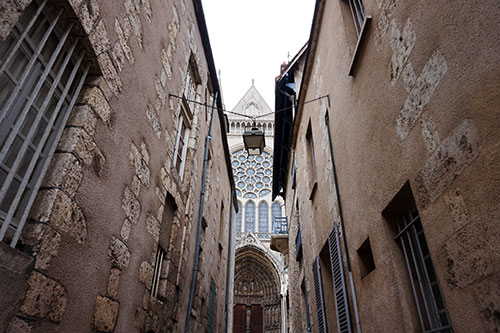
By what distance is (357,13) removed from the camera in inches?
151

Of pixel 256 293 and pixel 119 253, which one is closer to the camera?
pixel 119 253

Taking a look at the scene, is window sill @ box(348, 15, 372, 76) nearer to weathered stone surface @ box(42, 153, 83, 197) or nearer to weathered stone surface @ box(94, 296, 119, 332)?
weathered stone surface @ box(42, 153, 83, 197)

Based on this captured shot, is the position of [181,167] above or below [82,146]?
above

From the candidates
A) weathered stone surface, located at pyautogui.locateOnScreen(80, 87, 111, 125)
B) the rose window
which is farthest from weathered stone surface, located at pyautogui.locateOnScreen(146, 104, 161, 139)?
the rose window

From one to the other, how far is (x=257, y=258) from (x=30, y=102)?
2229 centimetres

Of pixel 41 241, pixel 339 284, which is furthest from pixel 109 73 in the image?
pixel 339 284

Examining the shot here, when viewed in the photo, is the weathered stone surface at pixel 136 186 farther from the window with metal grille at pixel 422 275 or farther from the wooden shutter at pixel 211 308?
the wooden shutter at pixel 211 308

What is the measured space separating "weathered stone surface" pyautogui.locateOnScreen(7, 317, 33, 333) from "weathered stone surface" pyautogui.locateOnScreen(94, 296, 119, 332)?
0.72 m

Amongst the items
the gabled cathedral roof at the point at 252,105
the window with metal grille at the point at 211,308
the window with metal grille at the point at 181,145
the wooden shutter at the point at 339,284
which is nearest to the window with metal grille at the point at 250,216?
the gabled cathedral roof at the point at 252,105

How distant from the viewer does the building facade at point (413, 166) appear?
161cm

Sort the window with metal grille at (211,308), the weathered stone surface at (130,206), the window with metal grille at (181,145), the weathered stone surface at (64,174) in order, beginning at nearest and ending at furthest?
1. the weathered stone surface at (64,174)
2. the weathered stone surface at (130,206)
3. the window with metal grille at (181,145)
4. the window with metal grille at (211,308)

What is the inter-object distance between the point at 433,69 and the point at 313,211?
4088 millimetres

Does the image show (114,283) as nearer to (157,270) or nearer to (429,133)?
(157,270)

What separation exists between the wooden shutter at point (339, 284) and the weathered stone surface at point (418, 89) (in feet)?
6.77
